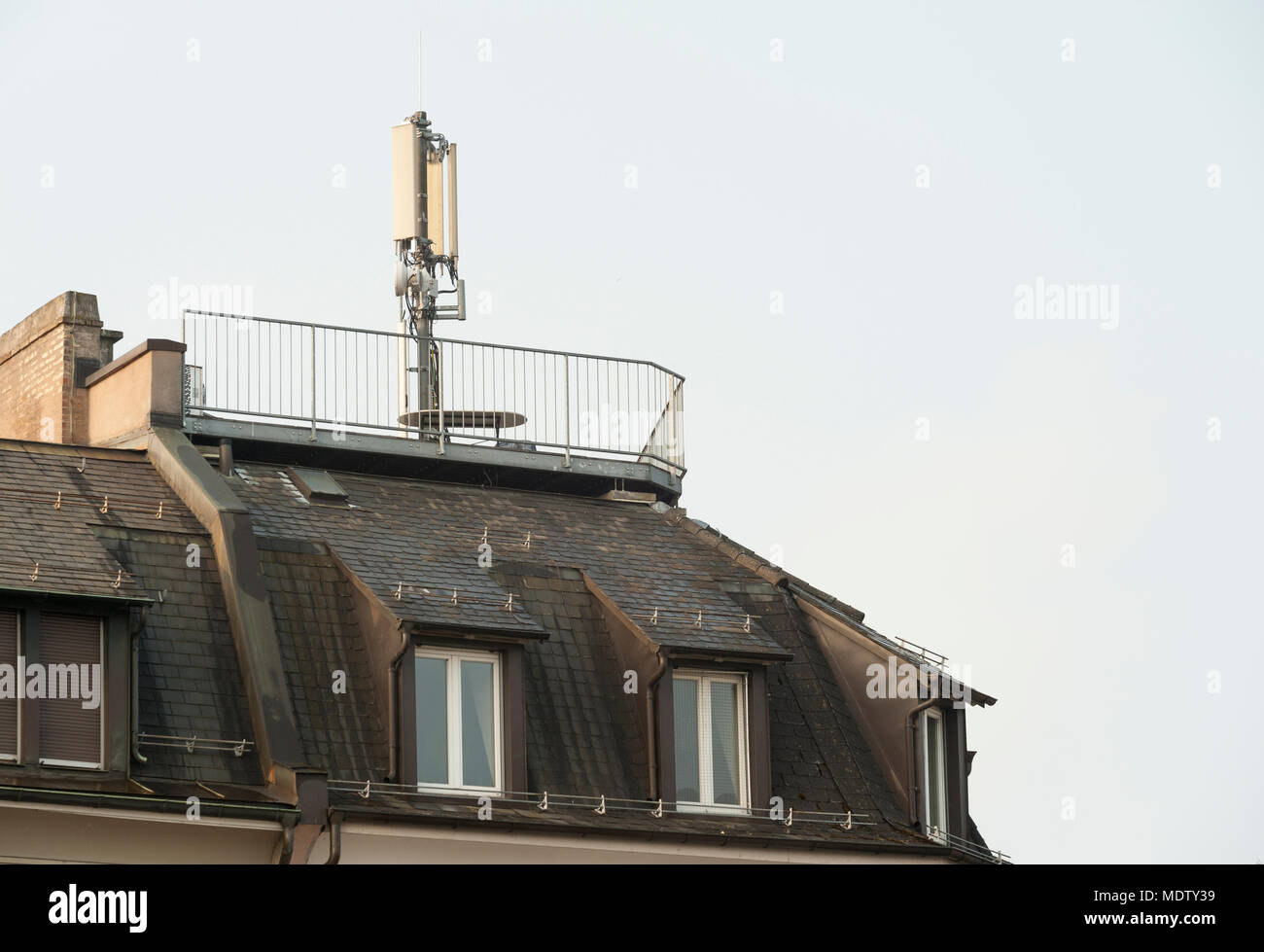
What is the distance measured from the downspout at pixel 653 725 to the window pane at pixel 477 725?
2.12m

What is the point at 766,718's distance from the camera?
36.3 meters

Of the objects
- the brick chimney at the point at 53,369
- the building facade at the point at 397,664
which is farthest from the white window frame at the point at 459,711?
the brick chimney at the point at 53,369

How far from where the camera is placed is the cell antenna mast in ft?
145

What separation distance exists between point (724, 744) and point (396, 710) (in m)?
4.61

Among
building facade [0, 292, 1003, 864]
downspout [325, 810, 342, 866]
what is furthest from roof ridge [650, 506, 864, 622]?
downspout [325, 810, 342, 866]

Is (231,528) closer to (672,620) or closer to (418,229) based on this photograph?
(672,620)

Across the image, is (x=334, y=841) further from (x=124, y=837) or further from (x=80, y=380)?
(x=80, y=380)

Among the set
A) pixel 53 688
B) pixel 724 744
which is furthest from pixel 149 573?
pixel 724 744

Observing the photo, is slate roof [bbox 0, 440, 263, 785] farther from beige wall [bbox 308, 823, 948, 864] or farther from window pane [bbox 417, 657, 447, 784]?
window pane [bbox 417, 657, 447, 784]

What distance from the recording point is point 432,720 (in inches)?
1357

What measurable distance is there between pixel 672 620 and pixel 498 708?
10.2ft

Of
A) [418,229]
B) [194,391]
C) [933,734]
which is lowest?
[933,734]
